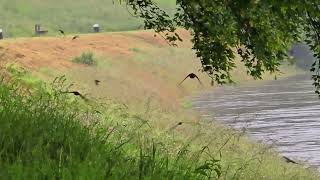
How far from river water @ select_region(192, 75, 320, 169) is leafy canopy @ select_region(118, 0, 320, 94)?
690 cm

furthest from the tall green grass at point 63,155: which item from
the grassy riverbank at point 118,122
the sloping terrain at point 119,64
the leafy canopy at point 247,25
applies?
the sloping terrain at point 119,64

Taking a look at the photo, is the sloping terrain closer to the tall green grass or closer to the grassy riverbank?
the grassy riverbank

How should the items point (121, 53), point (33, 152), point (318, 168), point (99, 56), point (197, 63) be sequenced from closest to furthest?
point (33, 152)
point (318, 168)
point (99, 56)
point (121, 53)
point (197, 63)

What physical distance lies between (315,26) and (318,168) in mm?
12719

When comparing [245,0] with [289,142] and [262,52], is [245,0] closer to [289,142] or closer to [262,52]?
[262,52]

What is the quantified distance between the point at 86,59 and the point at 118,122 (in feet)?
101

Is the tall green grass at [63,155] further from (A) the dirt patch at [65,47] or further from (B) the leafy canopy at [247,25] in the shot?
(A) the dirt patch at [65,47]

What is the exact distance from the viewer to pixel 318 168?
76.5 feet

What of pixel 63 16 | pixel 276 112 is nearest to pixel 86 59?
pixel 276 112

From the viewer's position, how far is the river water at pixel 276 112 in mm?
28372

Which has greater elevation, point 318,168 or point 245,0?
point 245,0

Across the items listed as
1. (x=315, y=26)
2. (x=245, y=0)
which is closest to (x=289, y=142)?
(x=315, y=26)

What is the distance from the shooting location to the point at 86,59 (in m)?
44.8

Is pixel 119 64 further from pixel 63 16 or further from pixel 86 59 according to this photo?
pixel 63 16
